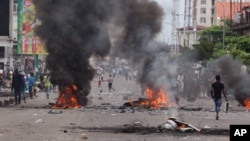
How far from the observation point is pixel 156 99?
31.7 m

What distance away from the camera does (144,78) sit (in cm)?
3328

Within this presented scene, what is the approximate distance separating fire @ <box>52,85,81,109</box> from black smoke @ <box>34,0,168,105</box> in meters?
0.30

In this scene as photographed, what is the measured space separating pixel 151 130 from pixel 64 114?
7.57 m

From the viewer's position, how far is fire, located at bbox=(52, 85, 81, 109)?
3082 centimetres

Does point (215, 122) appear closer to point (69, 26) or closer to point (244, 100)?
point (69, 26)

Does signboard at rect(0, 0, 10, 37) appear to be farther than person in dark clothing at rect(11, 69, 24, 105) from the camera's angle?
Yes

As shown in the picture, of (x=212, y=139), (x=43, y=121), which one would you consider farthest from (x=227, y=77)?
(x=212, y=139)

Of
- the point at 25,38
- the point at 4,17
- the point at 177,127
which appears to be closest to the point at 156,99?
the point at 177,127

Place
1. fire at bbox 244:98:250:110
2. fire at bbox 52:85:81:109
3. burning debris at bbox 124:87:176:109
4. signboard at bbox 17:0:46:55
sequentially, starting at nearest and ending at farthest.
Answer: fire at bbox 52:85:81:109 < burning debris at bbox 124:87:176:109 < fire at bbox 244:98:250:110 < signboard at bbox 17:0:46:55

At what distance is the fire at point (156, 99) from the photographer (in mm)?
31406

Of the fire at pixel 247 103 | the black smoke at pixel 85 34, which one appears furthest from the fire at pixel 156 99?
the fire at pixel 247 103

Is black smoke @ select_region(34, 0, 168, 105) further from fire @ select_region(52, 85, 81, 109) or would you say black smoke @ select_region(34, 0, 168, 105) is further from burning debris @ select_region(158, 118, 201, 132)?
burning debris @ select_region(158, 118, 201, 132)

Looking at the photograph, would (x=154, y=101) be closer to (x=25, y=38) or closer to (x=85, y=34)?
(x=85, y=34)

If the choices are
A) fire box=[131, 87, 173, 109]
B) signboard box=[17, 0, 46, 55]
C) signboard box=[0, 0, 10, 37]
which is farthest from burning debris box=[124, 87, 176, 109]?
signboard box=[0, 0, 10, 37]
